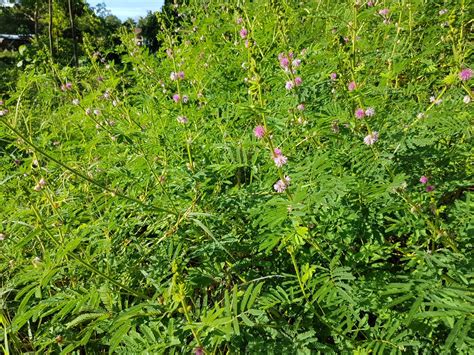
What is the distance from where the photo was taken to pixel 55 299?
4.98 ft

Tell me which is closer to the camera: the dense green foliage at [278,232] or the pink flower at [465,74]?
the dense green foliage at [278,232]

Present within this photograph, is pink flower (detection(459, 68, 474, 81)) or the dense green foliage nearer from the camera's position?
the dense green foliage

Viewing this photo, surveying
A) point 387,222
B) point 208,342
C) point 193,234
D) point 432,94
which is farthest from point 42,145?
point 432,94

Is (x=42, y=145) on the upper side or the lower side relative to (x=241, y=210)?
upper

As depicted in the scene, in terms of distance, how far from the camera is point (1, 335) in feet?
5.72

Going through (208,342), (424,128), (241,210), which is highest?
(424,128)

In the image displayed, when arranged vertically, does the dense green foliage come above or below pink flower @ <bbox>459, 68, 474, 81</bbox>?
below

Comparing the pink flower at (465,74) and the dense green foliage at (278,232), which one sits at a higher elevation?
the pink flower at (465,74)

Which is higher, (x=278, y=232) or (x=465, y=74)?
(x=465, y=74)

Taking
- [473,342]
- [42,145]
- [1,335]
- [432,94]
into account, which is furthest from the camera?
[432,94]

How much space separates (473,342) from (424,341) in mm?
296

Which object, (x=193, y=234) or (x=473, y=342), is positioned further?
(x=193, y=234)

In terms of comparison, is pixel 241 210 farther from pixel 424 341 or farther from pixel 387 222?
pixel 424 341

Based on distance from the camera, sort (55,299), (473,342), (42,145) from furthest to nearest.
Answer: (42,145), (55,299), (473,342)
